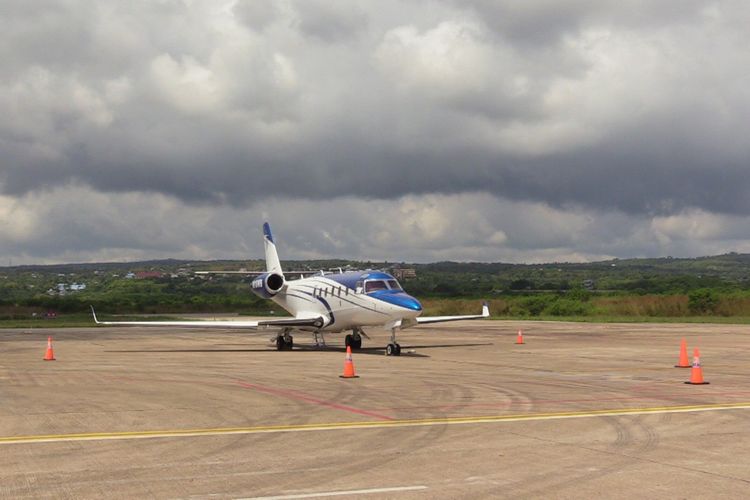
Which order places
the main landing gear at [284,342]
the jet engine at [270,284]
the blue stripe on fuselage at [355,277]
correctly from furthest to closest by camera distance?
the jet engine at [270,284] < the main landing gear at [284,342] < the blue stripe on fuselage at [355,277]

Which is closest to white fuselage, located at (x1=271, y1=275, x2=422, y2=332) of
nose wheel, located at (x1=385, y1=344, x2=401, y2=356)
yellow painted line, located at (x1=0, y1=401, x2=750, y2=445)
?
nose wheel, located at (x1=385, y1=344, x2=401, y2=356)

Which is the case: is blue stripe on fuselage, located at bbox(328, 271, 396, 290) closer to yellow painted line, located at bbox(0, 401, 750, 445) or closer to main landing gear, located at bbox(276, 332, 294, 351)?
main landing gear, located at bbox(276, 332, 294, 351)

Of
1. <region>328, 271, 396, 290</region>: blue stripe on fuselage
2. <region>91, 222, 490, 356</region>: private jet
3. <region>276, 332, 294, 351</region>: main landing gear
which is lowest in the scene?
<region>276, 332, 294, 351</region>: main landing gear

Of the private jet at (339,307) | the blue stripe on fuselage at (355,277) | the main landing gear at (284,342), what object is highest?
the blue stripe on fuselage at (355,277)

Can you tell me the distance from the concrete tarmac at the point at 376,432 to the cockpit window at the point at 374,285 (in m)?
6.89

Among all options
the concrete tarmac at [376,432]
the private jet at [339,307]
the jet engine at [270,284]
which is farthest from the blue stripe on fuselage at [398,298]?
the jet engine at [270,284]

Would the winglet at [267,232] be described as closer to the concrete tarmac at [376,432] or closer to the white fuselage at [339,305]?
the white fuselage at [339,305]

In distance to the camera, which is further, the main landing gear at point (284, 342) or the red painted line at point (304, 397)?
the main landing gear at point (284, 342)

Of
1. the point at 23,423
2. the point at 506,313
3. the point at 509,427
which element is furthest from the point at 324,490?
the point at 506,313

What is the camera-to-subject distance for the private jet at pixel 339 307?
1296 inches

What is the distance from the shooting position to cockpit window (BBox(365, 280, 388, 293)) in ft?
112

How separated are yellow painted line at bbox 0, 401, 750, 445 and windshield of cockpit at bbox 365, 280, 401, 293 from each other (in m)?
18.3

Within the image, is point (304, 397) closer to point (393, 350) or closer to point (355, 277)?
point (393, 350)

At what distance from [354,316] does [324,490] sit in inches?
1025
